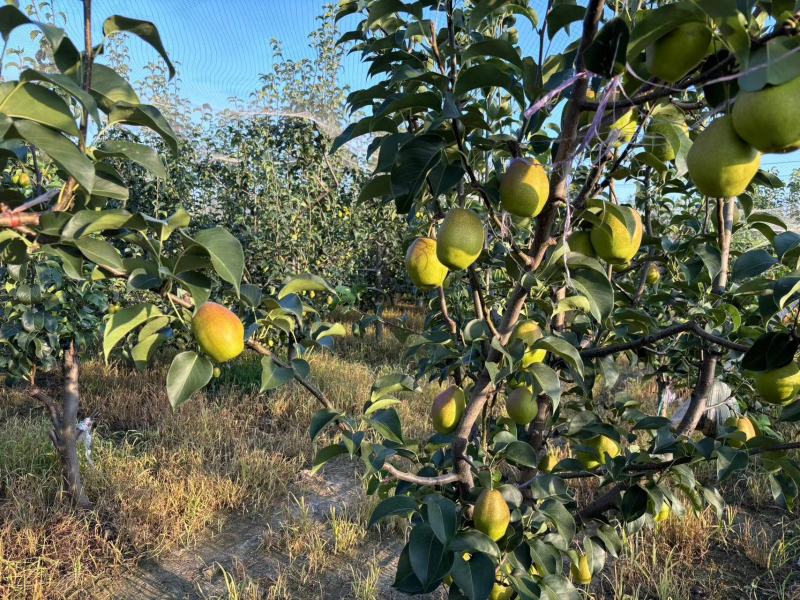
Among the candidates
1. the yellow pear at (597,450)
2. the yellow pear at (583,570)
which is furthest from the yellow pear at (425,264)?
the yellow pear at (583,570)

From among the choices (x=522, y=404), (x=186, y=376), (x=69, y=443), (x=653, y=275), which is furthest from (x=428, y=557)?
(x=69, y=443)

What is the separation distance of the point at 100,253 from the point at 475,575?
0.65m

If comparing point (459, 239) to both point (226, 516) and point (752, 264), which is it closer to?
point (752, 264)

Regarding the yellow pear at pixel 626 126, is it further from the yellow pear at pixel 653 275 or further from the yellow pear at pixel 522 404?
the yellow pear at pixel 653 275

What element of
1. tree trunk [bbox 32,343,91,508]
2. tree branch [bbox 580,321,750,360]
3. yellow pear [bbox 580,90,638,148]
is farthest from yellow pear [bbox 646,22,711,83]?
tree trunk [bbox 32,343,91,508]

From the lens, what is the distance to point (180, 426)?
3139mm

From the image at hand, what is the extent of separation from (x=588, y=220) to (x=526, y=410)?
36 centimetres

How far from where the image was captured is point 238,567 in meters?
2.04

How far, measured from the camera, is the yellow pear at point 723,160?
1.50 ft

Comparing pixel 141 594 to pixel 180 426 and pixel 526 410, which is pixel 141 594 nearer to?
pixel 180 426

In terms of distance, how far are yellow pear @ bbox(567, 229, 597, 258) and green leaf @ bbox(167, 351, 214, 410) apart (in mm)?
551

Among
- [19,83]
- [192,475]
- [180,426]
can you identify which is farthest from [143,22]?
[180,426]

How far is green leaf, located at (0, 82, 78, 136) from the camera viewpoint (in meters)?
0.49

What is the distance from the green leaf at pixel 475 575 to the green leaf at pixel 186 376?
0.45 meters
